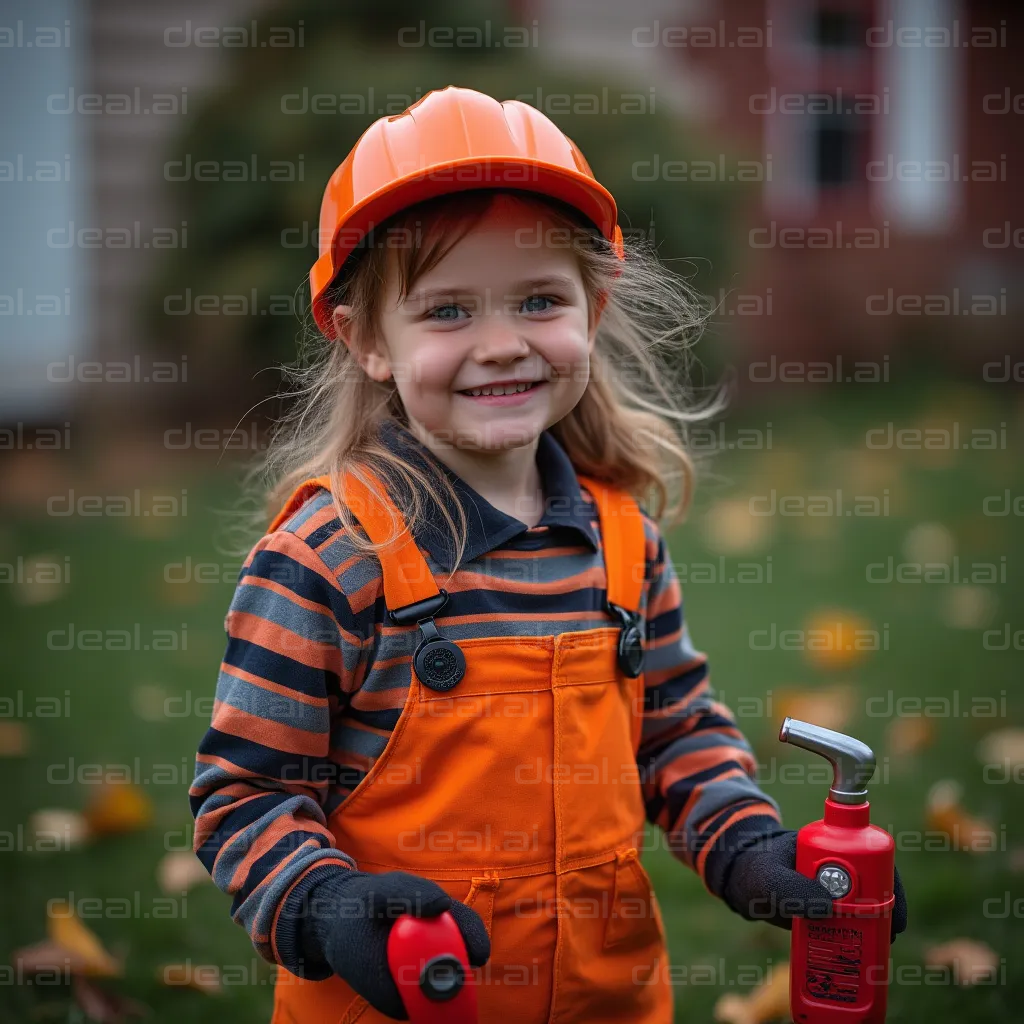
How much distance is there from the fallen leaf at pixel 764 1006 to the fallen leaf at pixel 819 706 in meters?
1.15

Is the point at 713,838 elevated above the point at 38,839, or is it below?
above

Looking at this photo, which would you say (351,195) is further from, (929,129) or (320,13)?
(929,129)

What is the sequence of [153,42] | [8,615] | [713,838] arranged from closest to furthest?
[713,838] < [8,615] < [153,42]

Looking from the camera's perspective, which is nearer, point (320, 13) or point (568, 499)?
point (568, 499)

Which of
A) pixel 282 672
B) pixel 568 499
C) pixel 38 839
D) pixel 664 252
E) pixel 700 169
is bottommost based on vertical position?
pixel 38 839

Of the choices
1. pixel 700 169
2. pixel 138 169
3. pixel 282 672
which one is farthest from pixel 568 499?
pixel 138 169

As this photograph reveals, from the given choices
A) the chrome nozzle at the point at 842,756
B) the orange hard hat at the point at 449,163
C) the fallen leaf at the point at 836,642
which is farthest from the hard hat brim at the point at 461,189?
the fallen leaf at the point at 836,642

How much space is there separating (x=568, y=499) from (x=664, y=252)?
613cm

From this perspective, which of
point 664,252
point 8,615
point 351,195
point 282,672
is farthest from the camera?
point 664,252

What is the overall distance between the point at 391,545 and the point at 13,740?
95.5 inches

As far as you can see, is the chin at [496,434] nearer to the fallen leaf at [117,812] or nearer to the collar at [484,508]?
the collar at [484,508]

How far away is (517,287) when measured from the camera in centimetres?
178

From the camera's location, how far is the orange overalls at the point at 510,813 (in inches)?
68.2

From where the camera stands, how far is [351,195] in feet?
5.91
